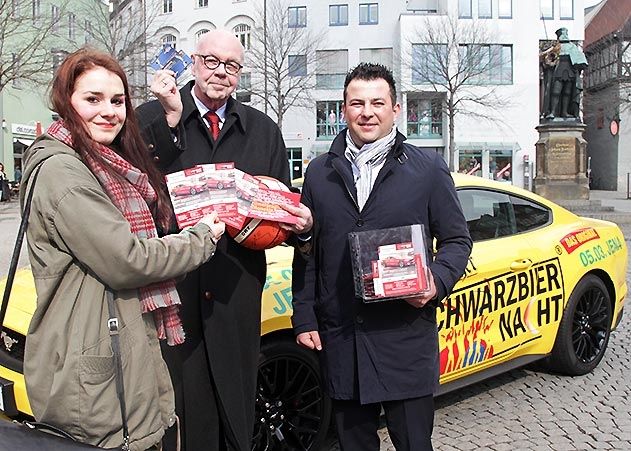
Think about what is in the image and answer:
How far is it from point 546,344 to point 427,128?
41190 millimetres

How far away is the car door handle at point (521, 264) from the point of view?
177 inches

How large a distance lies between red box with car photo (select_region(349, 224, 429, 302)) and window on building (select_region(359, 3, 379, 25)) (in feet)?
150

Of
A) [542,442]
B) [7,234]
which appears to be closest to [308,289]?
[542,442]

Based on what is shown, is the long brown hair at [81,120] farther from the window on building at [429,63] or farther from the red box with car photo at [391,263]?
the window on building at [429,63]

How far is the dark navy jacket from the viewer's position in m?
2.67

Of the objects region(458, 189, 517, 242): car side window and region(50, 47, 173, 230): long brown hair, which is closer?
region(50, 47, 173, 230): long brown hair

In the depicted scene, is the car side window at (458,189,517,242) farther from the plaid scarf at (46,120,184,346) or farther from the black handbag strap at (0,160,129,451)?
the black handbag strap at (0,160,129,451)

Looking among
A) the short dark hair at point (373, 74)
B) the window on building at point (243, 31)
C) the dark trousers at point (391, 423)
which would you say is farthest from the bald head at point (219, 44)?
the window on building at point (243, 31)

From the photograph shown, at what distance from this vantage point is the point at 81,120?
2061mm

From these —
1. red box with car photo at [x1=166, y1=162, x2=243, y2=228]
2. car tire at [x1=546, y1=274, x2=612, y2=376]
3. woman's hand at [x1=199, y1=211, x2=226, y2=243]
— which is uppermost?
red box with car photo at [x1=166, y1=162, x2=243, y2=228]

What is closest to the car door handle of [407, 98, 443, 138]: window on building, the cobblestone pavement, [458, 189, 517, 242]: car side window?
[458, 189, 517, 242]: car side window

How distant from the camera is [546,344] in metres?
4.83

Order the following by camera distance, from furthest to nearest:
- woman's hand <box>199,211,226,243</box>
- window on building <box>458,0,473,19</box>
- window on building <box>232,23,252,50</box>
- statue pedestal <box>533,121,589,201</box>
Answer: window on building <box>232,23,252,50</box>
window on building <box>458,0,473,19</box>
statue pedestal <box>533,121,589,201</box>
woman's hand <box>199,211,226,243</box>

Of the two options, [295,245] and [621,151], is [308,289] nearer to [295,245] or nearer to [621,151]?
[295,245]
